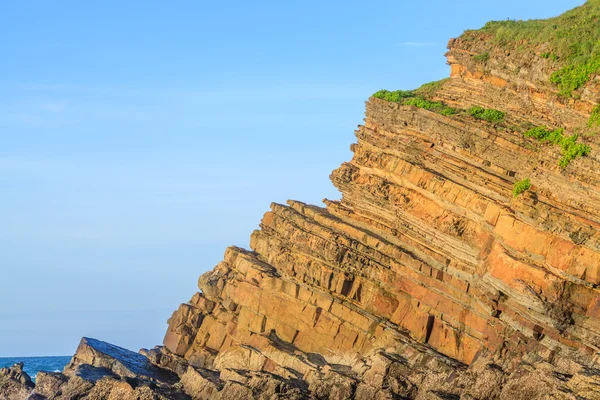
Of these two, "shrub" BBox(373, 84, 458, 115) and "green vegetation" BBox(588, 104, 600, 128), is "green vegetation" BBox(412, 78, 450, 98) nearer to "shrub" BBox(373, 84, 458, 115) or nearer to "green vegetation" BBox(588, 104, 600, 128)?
"shrub" BBox(373, 84, 458, 115)

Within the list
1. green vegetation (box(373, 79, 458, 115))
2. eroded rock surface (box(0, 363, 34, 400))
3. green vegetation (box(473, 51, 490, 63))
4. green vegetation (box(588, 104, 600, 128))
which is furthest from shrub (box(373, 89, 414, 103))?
eroded rock surface (box(0, 363, 34, 400))

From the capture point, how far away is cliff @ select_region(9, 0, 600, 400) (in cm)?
3619

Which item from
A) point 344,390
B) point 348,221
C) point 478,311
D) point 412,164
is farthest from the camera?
point 348,221

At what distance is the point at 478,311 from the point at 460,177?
5844 mm

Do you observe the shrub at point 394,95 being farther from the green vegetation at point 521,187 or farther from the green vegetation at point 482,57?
the green vegetation at point 521,187

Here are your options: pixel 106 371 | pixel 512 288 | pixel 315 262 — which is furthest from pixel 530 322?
pixel 106 371

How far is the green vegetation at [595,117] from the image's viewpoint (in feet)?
128

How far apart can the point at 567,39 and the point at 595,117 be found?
5277 millimetres

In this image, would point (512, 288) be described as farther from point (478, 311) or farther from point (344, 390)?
point (344, 390)

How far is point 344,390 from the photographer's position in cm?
3694

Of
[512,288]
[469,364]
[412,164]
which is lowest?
[469,364]

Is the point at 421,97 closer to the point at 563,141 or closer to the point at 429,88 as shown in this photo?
the point at 429,88

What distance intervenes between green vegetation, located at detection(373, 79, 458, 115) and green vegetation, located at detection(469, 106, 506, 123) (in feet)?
Answer: 3.55

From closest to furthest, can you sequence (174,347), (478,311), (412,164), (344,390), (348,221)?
(344,390)
(478,311)
(412,164)
(348,221)
(174,347)
